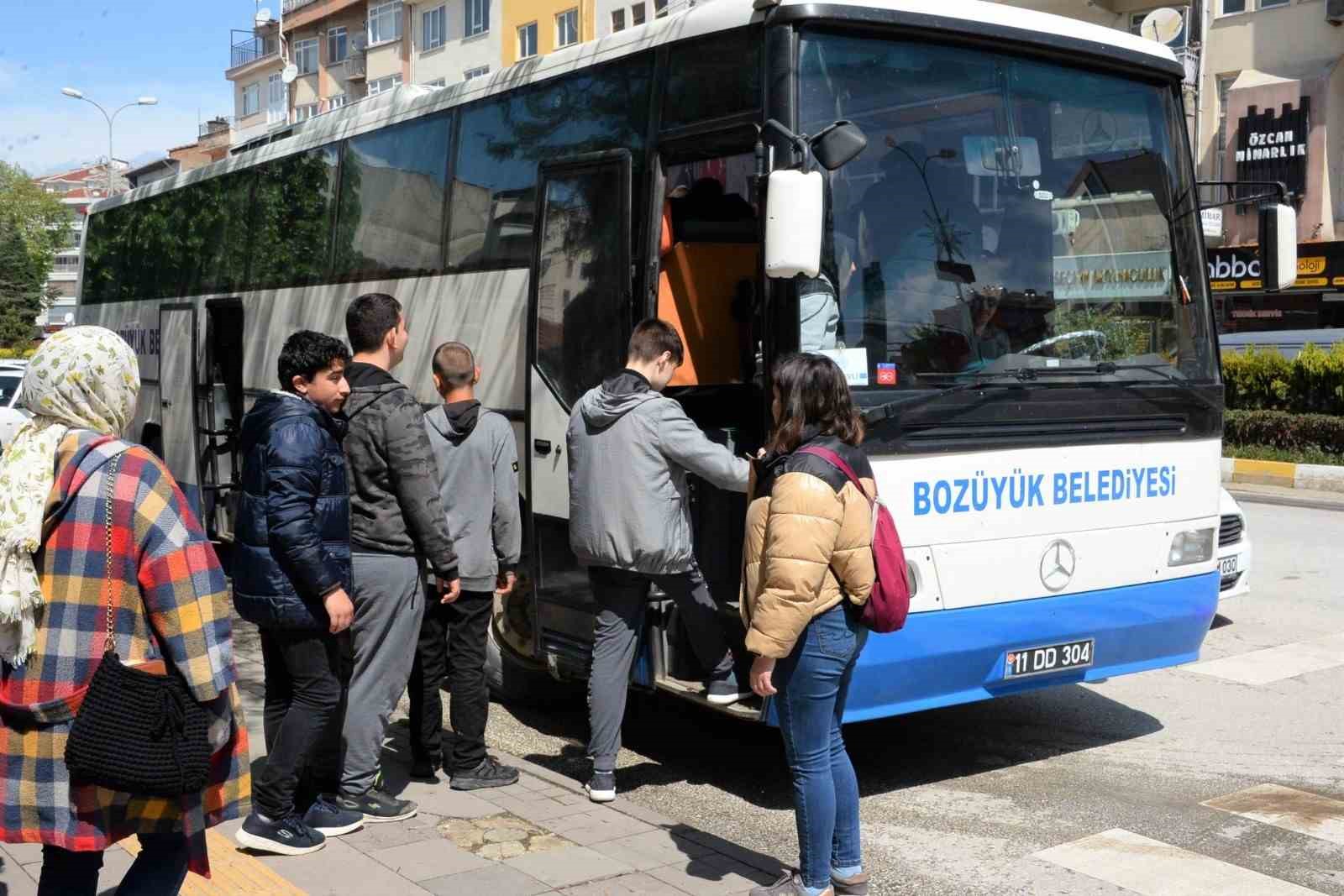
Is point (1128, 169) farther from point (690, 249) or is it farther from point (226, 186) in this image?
point (226, 186)

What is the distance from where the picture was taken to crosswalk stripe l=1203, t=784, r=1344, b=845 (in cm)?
590

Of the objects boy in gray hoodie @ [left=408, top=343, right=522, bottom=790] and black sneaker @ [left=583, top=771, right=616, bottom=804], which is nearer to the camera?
black sneaker @ [left=583, top=771, right=616, bottom=804]

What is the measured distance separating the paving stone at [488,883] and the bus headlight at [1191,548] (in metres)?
3.37

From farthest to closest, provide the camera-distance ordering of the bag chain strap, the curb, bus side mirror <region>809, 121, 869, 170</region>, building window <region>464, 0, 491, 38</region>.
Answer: building window <region>464, 0, 491, 38</region>, the curb, bus side mirror <region>809, 121, 869, 170</region>, the bag chain strap

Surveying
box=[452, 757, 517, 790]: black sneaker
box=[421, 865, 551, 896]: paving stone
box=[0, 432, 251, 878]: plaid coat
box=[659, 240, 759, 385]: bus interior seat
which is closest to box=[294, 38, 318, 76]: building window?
box=[659, 240, 759, 385]: bus interior seat

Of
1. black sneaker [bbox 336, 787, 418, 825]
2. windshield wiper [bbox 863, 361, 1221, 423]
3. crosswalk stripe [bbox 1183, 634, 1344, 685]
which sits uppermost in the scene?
windshield wiper [bbox 863, 361, 1221, 423]

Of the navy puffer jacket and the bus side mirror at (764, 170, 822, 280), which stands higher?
the bus side mirror at (764, 170, 822, 280)

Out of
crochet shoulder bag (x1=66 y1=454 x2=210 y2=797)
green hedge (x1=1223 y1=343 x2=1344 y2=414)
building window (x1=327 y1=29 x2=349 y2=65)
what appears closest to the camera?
crochet shoulder bag (x1=66 y1=454 x2=210 y2=797)

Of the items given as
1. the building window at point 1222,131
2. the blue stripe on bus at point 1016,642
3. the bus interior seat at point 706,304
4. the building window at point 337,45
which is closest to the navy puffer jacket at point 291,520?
the blue stripe on bus at point 1016,642

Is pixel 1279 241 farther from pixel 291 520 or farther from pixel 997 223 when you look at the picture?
pixel 291 520

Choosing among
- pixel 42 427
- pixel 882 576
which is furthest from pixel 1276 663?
pixel 42 427

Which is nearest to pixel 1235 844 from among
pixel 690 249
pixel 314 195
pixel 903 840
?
pixel 903 840

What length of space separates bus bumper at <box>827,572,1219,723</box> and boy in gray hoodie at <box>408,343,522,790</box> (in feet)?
4.49

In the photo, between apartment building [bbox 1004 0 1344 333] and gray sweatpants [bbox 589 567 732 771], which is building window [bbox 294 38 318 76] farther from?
gray sweatpants [bbox 589 567 732 771]
